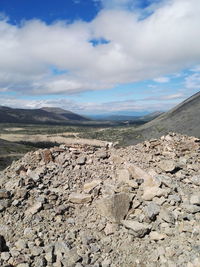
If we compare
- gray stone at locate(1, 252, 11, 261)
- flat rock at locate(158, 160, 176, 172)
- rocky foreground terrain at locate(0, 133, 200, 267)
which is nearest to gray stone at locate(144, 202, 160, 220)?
rocky foreground terrain at locate(0, 133, 200, 267)

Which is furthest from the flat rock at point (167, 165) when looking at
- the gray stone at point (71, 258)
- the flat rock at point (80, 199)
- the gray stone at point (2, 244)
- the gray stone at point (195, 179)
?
the gray stone at point (2, 244)

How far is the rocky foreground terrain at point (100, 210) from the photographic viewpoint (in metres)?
9.75

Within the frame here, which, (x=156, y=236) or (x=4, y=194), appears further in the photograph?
(x=4, y=194)

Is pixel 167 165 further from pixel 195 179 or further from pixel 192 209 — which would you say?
pixel 192 209

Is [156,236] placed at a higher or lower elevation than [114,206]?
lower

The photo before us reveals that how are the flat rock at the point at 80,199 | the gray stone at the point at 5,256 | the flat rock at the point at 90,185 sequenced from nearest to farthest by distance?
the gray stone at the point at 5,256
the flat rock at the point at 80,199
the flat rock at the point at 90,185

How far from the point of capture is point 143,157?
1402cm

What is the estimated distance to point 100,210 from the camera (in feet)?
36.9

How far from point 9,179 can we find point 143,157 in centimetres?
603

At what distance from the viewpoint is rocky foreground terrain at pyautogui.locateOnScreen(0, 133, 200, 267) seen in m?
9.75

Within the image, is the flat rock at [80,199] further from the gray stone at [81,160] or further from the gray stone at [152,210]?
the gray stone at [152,210]

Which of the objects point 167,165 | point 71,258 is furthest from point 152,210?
point 71,258

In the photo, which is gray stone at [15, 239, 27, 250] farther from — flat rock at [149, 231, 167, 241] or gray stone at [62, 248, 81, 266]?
flat rock at [149, 231, 167, 241]

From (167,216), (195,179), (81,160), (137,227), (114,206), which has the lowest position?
(137,227)
